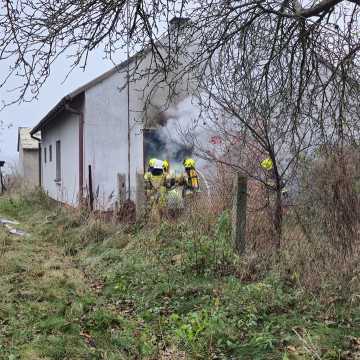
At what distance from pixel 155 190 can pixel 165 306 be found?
4.31 m

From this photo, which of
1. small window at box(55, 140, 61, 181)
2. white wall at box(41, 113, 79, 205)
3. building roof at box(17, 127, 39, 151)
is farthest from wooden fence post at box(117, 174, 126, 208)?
building roof at box(17, 127, 39, 151)

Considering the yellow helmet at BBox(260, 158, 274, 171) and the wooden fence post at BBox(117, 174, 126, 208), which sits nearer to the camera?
the yellow helmet at BBox(260, 158, 274, 171)

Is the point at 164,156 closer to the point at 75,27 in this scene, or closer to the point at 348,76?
the point at 348,76

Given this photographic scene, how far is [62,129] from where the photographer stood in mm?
17016

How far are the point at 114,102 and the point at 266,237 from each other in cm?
875

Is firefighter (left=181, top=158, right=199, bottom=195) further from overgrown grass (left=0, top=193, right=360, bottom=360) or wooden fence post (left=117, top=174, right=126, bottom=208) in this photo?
overgrown grass (left=0, top=193, right=360, bottom=360)

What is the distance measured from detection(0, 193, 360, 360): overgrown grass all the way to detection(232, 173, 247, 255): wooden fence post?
19 cm

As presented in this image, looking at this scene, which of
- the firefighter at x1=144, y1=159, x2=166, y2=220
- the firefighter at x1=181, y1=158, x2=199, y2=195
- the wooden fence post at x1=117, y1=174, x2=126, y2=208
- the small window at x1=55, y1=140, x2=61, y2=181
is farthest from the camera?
the small window at x1=55, y1=140, x2=61, y2=181

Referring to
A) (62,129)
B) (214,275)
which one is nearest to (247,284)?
(214,275)

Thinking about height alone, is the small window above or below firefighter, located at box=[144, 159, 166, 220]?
above

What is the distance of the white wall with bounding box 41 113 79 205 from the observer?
576 inches

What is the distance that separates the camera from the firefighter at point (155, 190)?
8.61 m

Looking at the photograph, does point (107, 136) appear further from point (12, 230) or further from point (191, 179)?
point (12, 230)

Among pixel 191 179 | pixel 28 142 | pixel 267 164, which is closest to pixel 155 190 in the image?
pixel 191 179
